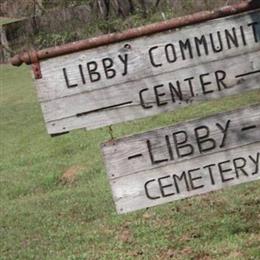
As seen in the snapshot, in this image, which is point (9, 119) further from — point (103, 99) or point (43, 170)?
point (103, 99)

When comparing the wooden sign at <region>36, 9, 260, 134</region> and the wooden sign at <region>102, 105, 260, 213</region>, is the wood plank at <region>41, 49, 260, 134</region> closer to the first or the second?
the wooden sign at <region>36, 9, 260, 134</region>

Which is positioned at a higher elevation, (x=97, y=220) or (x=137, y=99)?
(x=137, y=99)

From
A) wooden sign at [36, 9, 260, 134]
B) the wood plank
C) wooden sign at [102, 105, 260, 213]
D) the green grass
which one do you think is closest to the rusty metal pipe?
wooden sign at [36, 9, 260, 134]

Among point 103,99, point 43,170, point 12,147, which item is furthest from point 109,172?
point 12,147

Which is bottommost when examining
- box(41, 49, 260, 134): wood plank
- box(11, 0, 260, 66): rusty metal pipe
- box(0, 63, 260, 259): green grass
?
box(0, 63, 260, 259): green grass

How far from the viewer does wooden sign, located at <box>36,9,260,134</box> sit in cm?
370

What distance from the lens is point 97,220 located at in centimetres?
715

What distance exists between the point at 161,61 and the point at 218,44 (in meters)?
0.28

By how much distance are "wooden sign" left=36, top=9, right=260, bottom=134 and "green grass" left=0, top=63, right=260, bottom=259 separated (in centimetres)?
151

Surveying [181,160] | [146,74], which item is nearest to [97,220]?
[181,160]

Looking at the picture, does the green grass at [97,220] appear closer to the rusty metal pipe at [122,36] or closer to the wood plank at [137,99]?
the wood plank at [137,99]

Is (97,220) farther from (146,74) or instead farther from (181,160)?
(146,74)

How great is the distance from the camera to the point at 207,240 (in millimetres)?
5441

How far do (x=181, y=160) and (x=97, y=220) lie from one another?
349 centimetres
